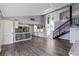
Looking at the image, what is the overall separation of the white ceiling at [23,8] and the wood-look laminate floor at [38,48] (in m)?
0.53

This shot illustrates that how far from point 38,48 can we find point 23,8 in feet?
2.64

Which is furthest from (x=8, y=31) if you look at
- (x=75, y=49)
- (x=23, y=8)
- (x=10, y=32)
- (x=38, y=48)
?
(x=75, y=49)

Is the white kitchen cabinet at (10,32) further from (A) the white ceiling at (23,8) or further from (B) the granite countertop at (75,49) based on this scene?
(B) the granite countertop at (75,49)

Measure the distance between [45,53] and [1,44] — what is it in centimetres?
82

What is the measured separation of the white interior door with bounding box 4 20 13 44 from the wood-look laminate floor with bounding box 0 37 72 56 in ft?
0.35

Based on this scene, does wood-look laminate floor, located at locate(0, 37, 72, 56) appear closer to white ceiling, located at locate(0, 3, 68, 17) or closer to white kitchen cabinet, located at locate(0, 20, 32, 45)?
white kitchen cabinet, located at locate(0, 20, 32, 45)

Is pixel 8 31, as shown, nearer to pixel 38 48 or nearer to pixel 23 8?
pixel 23 8

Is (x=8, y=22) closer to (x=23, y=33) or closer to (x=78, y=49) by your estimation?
(x=23, y=33)

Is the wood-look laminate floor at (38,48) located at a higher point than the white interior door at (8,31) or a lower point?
lower

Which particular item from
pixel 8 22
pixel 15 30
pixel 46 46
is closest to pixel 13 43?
pixel 15 30

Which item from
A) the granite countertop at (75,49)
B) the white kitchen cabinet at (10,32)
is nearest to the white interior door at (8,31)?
Result: the white kitchen cabinet at (10,32)

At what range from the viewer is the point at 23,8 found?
2.25 meters

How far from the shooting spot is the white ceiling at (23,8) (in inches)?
84.7

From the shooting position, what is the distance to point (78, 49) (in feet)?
7.14
